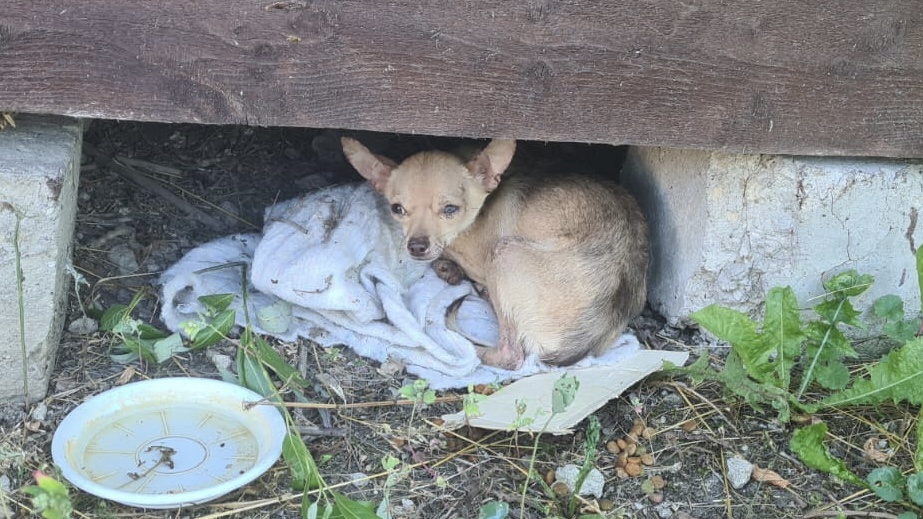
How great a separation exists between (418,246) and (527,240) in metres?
0.45

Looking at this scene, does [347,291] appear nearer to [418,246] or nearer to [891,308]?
[418,246]

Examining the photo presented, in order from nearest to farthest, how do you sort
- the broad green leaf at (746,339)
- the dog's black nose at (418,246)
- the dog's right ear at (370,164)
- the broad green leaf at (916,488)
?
the broad green leaf at (916,488) → the broad green leaf at (746,339) → the dog's black nose at (418,246) → the dog's right ear at (370,164)

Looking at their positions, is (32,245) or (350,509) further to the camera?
(32,245)

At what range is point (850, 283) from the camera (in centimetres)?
352

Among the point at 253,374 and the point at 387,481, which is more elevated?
the point at 387,481

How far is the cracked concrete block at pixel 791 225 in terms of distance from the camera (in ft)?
11.9

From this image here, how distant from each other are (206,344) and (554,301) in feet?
4.29

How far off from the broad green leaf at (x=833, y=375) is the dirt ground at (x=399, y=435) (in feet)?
0.44

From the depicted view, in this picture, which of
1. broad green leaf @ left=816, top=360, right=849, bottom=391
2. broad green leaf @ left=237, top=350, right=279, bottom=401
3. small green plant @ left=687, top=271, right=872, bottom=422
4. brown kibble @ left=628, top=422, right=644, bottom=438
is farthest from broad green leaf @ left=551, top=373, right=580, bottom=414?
broad green leaf @ left=816, top=360, right=849, bottom=391

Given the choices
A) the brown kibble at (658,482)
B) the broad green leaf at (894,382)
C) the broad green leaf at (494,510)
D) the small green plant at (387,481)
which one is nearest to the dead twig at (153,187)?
the small green plant at (387,481)

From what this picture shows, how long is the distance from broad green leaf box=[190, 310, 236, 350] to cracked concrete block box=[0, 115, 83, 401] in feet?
1.56

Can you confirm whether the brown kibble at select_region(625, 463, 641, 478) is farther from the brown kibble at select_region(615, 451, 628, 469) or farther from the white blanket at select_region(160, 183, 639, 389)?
the white blanket at select_region(160, 183, 639, 389)

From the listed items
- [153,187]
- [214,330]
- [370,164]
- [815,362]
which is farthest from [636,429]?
[153,187]

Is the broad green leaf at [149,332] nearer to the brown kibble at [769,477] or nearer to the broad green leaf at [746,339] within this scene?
the broad green leaf at [746,339]
